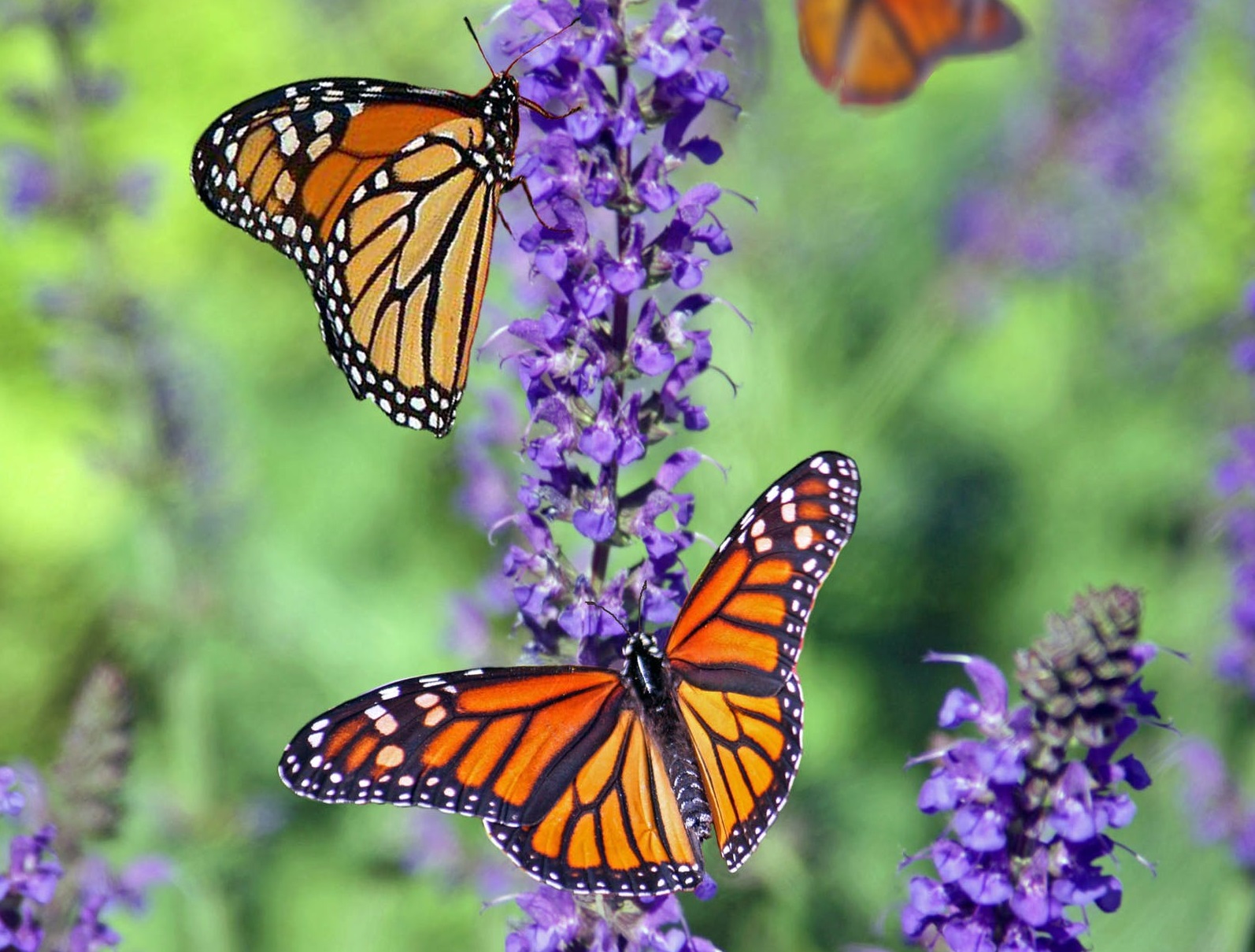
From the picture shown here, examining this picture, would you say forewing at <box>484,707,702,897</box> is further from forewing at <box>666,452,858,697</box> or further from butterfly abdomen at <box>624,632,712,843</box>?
forewing at <box>666,452,858,697</box>

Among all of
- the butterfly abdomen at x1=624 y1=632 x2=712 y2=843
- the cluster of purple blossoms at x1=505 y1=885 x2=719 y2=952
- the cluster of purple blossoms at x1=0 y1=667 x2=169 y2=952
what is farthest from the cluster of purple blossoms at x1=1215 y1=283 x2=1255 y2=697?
the cluster of purple blossoms at x1=0 y1=667 x2=169 y2=952

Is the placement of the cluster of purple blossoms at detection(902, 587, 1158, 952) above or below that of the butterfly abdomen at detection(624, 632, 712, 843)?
below

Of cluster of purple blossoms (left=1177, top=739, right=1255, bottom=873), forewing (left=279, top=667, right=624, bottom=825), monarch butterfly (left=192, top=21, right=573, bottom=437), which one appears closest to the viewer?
forewing (left=279, top=667, right=624, bottom=825)

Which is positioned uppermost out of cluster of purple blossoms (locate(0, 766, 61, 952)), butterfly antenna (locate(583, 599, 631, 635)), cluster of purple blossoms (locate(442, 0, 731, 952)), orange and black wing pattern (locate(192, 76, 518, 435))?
orange and black wing pattern (locate(192, 76, 518, 435))

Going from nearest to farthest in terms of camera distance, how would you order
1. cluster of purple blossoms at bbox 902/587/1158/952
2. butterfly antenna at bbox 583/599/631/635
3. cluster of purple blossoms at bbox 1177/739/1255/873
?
1. cluster of purple blossoms at bbox 902/587/1158/952
2. butterfly antenna at bbox 583/599/631/635
3. cluster of purple blossoms at bbox 1177/739/1255/873

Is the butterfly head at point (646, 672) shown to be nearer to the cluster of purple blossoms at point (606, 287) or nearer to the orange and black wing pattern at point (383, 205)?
the cluster of purple blossoms at point (606, 287)

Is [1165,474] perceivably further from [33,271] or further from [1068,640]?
[33,271]

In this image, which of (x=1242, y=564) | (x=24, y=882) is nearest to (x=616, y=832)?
(x=24, y=882)

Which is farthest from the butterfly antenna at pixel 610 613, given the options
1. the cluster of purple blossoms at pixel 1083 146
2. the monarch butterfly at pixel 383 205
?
the cluster of purple blossoms at pixel 1083 146
